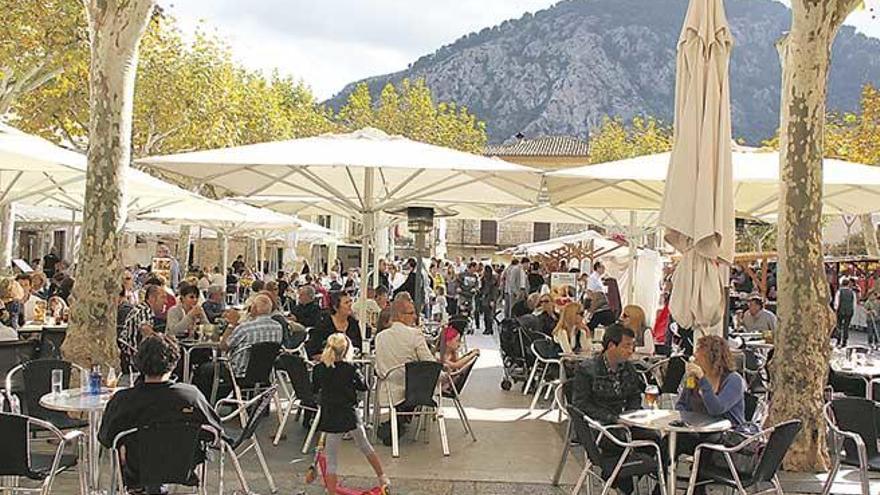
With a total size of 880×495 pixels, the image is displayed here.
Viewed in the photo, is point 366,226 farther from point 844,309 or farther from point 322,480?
point 844,309

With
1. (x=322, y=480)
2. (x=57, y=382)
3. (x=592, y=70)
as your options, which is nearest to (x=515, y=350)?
(x=322, y=480)

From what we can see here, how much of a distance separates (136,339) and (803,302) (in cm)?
662

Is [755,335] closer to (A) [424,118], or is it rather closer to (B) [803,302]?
(B) [803,302]

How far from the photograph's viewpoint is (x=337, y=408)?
6.36 metres

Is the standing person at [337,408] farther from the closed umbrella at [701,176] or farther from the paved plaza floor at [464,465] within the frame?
the closed umbrella at [701,176]

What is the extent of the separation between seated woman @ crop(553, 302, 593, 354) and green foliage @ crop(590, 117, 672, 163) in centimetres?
3234

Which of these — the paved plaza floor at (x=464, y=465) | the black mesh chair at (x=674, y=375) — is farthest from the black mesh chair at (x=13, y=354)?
the black mesh chair at (x=674, y=375)

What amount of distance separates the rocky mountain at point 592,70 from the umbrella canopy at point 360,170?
114 m

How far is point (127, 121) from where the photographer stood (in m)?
7.82

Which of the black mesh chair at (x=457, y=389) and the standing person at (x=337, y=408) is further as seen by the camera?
the black mesh chair at (x=457, y=389)

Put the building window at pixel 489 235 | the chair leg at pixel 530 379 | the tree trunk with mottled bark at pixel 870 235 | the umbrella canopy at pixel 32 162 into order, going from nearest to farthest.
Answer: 1. the umbrella canopy at pixel 32 162
2. the chair leg at pixel 530 379
3. the tree trunk with mottled bark at pixel 870 235
4. the building window at pixel 489 235

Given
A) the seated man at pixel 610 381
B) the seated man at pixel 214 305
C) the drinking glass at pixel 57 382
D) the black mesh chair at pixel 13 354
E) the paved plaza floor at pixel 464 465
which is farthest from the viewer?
the seated man at pixel 214 305

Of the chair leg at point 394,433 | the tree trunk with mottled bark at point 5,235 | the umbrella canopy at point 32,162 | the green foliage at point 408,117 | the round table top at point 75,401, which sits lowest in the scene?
the chair leg at point 394,433

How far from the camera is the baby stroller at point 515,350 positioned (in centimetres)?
1120
